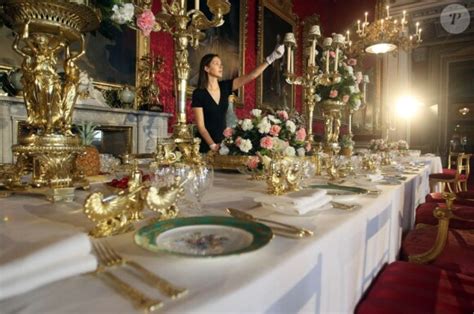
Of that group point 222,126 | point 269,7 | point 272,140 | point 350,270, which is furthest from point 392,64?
point 350,270

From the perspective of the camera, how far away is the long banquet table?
17.6 inches

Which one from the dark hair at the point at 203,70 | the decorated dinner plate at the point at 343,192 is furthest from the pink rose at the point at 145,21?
the dark hair at the point at 203,70

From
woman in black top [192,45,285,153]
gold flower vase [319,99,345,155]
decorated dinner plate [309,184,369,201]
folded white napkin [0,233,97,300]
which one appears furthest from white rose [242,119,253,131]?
folded white napkin [0,233,97,300]

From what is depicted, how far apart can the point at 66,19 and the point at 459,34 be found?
11.0 meters

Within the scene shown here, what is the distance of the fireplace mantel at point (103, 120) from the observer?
2.81 meters

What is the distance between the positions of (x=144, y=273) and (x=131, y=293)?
6 centimetres

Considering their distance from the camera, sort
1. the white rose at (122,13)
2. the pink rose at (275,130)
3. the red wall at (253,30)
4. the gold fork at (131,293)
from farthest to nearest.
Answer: the red wall at (253,30) → the pink rose at (275,130) → the white rose at (122,13) → the gold fork at (131,293)

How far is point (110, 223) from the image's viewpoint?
73cm

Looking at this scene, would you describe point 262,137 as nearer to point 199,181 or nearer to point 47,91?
point 199,181

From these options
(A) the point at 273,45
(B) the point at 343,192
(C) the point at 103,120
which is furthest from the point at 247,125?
(A) the point at 273,45

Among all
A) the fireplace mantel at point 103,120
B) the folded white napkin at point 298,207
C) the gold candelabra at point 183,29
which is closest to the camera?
the folded white napkin at point 298,207

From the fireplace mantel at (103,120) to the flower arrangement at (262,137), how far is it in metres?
1.96

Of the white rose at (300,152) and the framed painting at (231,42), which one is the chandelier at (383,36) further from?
the white rose at (300,152)

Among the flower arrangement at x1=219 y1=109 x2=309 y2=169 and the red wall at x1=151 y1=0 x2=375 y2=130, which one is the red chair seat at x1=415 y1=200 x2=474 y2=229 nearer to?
the flower arrangement at x1=219 y1=109 x2=309 y2=169
